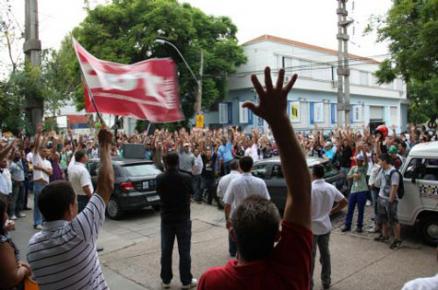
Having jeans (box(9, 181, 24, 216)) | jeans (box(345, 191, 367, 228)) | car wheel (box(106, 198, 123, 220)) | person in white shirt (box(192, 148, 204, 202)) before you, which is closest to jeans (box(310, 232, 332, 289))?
jeans (box(345, 191, 367, 228))

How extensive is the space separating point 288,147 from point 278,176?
901 centimetres

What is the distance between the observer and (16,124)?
14500 mm

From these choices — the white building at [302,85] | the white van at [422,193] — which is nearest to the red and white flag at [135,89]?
the white van at [422,193]

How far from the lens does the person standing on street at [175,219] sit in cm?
588

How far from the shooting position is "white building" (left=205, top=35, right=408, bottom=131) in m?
36.4

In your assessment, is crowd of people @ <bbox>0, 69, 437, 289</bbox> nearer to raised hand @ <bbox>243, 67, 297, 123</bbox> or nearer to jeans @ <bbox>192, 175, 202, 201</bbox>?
raised hand @ <bbox>243, 67, 297, 123</bbox>

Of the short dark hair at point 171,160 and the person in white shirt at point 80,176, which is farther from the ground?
the short dark hair at point 171,160

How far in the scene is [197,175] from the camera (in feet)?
41.6

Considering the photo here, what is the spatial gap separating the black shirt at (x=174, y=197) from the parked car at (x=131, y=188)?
16.1 ft

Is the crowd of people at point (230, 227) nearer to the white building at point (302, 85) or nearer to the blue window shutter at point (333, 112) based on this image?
the white building at point (302, 85)

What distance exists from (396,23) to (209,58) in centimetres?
1930

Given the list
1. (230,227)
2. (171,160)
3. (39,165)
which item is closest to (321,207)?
(171,160)

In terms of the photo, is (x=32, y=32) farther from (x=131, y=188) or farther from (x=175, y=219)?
(x=175, y=219)

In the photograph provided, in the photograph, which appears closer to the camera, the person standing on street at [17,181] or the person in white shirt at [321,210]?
the person in white shirt at [321,210]
